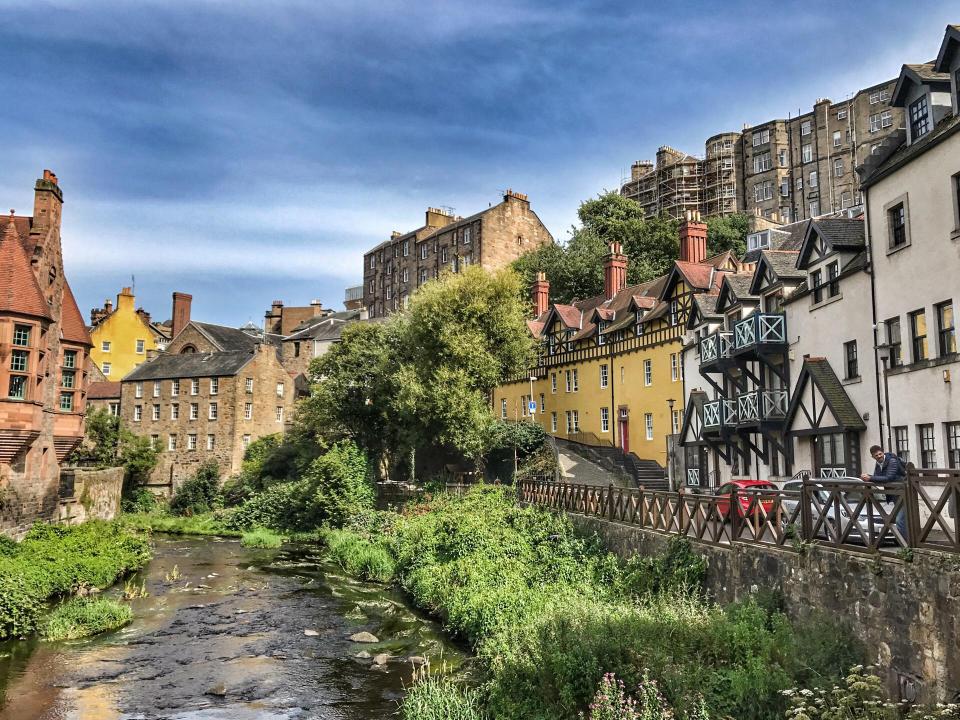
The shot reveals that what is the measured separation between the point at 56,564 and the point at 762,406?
939 inches

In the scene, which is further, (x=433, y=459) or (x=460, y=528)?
(x=433, y=459)

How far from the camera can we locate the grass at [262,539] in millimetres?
39000

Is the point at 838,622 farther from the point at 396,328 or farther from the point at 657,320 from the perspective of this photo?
the point at 396,328

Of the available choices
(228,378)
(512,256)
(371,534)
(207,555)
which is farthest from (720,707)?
(512,256)

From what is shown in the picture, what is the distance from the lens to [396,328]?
152 feet

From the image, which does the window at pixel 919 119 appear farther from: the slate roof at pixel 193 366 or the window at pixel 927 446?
the slate roof at pixel 193 366

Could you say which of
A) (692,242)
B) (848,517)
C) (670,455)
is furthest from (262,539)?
(848,517)

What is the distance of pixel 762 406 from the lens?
1016 inches

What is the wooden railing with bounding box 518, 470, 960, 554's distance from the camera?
1070 cm

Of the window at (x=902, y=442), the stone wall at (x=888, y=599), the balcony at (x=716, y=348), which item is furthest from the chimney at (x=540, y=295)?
the stone wall at (x=888, y=599)

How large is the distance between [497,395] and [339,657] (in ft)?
125

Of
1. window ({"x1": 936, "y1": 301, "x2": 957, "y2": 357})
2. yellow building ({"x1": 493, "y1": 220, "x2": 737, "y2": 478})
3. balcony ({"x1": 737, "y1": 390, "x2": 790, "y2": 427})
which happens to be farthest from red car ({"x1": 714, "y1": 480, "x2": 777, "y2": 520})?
yellow building ({"x1": 493, "y1": 220, "x2": 737, "y2": 478})

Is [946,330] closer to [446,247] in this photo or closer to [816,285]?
[816,285]

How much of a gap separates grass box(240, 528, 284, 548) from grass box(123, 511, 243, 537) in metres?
2.45
